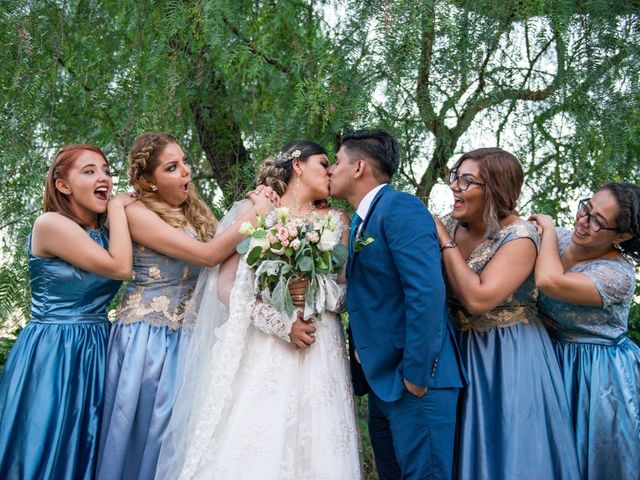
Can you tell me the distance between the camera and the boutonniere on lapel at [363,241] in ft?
11.4

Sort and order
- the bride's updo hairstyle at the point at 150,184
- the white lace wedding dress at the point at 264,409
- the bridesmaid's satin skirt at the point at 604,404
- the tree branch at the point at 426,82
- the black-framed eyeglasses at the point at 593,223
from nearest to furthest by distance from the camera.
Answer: the white lace wedding dress at the point at 264,409 < the bridesmaid's satin skirt at the point at 604,404 < the black-framed eyeglasses at the point at 593,223 < the bride's updo hairstyle at the point at 150,184 < the tree branch at the point at 426,82

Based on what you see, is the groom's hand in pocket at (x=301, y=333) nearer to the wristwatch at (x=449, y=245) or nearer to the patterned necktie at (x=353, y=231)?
the patterned necktie at (x=353, y=231)

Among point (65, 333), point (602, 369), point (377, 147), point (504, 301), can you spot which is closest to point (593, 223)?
point (504, 301)

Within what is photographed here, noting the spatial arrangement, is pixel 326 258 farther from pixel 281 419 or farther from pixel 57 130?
pixel 57 130

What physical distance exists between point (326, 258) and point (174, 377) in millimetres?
1010

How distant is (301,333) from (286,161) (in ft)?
2.98

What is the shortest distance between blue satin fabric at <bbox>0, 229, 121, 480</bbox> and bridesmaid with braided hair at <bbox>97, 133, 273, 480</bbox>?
0.08 metres

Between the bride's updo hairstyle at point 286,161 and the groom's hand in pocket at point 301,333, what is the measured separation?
74 centimetres

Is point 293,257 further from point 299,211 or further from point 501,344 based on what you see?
point 501,344

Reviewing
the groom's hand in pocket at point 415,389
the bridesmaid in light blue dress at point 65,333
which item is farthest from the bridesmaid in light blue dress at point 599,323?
the bridesmaid in light blue dress at point 65,333

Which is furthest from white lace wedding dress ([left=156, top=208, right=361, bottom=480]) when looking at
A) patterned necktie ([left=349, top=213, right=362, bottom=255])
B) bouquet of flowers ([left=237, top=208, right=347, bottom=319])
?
patterned necktie ([left=349, top=213, right=362, bottom=255])

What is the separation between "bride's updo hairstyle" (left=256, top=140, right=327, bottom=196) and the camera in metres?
3.95

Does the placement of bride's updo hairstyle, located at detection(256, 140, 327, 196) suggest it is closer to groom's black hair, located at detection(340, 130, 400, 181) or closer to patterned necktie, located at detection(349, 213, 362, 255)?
groom's black hair, located at detection(340, 130, 400, 181)

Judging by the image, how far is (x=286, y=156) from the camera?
398cm
